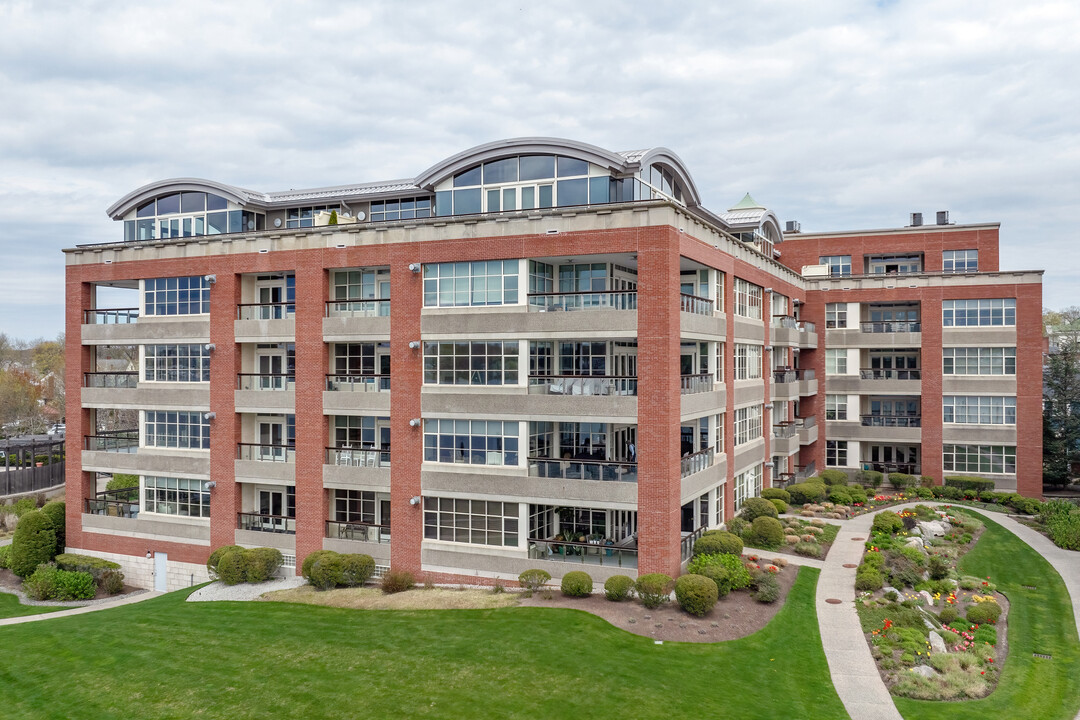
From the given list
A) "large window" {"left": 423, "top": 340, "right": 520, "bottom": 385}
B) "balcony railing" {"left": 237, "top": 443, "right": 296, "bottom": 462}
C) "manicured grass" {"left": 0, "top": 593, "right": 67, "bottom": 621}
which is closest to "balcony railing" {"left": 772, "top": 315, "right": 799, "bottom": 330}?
"large window" {"left": 423, "top": 340, "right": 520, "bottom": 385}

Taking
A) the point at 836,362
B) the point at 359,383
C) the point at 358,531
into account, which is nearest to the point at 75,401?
the point at 359,383

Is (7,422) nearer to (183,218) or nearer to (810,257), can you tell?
(183,218)

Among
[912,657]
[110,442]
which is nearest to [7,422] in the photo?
[110,442]

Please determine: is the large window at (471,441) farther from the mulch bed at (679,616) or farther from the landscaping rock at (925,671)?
the landscaping rock at (925,671)

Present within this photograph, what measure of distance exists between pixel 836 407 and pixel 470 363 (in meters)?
32.4

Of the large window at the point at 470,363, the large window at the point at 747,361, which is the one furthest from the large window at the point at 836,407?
the large window at the point at 470,363

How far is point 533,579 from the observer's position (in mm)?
26500

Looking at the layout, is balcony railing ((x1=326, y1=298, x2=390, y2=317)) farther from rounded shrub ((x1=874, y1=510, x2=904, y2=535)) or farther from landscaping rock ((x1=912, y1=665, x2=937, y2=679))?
rounded shrub ((x1=874, y1=510, x2=904, y2=535))

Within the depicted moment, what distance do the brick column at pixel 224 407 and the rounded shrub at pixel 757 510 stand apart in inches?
928

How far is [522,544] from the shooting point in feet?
91.4

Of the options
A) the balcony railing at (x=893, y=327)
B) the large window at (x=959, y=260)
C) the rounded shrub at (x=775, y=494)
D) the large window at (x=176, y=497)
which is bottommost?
the rounded shrub at (x=775, y=494)

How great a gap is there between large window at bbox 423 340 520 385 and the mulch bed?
26.9 feet

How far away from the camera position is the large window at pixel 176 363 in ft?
112

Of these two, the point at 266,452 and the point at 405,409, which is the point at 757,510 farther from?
the point at 266,452
